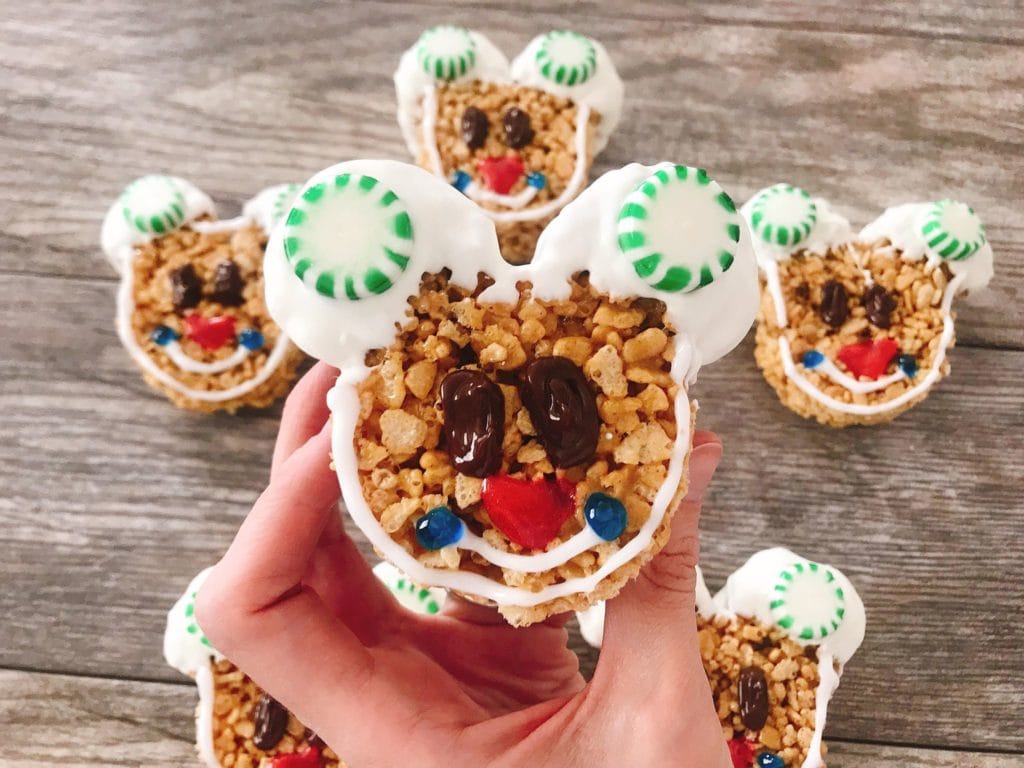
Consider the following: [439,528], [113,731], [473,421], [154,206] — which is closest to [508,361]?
[473,421]

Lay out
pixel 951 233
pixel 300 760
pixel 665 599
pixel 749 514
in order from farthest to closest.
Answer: pixel 749 514 → pixel 951 233 → pixel 300 760 → pixel 665 599

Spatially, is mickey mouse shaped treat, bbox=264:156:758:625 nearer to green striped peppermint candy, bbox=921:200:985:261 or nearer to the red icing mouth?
the red icing mouth

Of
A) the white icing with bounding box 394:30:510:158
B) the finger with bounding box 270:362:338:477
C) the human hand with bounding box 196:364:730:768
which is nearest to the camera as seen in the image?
the human hand with bounding box 196:364:730:768

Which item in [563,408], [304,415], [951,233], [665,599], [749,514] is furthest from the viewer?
[749,514]

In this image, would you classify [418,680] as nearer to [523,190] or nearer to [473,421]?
[473,421]

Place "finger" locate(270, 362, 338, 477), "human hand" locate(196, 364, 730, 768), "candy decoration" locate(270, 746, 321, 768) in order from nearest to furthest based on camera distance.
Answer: "human hand" locate(196, 364, 730, 768), "finger" locate(270, 362, 338, 477), "candy decoration" locate(270, 746, 321, 768)

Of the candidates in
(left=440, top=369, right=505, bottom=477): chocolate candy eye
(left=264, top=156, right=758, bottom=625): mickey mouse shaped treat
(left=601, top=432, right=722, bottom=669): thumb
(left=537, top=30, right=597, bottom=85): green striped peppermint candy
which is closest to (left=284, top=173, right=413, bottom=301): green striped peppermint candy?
(left=264, top=156, right=758, bottom=625): mickey mouse shaped treat
